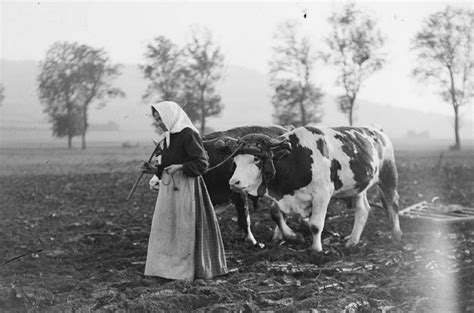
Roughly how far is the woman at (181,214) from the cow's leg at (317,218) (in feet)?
5.89

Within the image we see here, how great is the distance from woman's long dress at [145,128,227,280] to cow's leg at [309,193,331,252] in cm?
179

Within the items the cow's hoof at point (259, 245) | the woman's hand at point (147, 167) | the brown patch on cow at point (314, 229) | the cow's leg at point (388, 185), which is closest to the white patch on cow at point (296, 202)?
the brown patch on cow at point (314, 229)

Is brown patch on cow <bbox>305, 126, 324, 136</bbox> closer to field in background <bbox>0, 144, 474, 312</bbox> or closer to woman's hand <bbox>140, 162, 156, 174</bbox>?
field in background <bbox>0, 144, 474, 312</bbox>

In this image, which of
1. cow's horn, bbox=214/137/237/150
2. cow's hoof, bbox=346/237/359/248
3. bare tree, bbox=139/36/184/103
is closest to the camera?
cow's horn, bbox=214/137/237/150

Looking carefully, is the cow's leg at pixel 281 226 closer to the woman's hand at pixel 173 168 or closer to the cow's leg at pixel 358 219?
the cow's leg at pixel 358 219

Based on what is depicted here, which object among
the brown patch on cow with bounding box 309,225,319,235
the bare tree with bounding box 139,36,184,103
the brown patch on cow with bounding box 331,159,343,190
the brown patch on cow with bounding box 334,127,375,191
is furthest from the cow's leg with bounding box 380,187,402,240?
the bare tree with bounding box 139,36,184,103

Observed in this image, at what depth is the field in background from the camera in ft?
18.4

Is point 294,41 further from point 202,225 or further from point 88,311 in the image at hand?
point 88,311

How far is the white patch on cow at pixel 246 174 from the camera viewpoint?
7410mm

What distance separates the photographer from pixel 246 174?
296 inches

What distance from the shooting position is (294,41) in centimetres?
2358

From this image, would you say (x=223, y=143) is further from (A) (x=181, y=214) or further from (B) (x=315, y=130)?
(B) (x=315, y=130)

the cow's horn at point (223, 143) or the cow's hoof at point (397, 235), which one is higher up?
the cow's horn at point (223, 143)

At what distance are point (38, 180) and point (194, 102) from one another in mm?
8779
